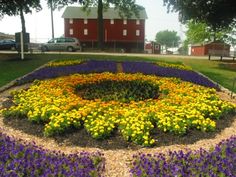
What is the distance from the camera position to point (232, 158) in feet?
20.3

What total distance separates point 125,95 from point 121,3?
42181mm

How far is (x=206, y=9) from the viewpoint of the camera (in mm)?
29094

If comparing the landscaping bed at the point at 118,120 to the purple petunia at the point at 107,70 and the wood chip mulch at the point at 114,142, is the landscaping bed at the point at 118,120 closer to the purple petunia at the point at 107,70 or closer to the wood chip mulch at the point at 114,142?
the wood chip mulch at the point at 114,142

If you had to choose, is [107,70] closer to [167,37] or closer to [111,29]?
[111,29]

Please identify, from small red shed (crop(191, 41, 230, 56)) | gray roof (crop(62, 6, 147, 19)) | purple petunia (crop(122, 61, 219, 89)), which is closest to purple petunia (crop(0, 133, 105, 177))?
purple petunia (crop(122, 61, 219, 89))

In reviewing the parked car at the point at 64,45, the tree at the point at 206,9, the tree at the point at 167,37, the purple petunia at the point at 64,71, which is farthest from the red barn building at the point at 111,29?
the tree at the point at 167,37

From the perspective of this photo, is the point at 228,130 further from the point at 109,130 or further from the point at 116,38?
the point at 116,38

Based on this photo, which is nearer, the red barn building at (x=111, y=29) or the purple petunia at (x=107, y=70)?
the purple petunia at (x=107, y=70)

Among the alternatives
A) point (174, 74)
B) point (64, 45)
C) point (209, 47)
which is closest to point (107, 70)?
point (174, 74)

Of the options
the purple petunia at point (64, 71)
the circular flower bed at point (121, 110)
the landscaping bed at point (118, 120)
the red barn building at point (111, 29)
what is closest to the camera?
the landscaping bed at point (118, 120)

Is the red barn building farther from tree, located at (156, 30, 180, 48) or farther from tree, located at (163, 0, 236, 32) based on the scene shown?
tree, located at (156, 30, 180, 48)

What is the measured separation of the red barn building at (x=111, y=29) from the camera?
74.1 m

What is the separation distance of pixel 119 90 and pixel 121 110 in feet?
11.5

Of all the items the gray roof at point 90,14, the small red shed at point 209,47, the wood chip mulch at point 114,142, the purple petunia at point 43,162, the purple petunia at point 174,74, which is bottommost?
the wood chip mulch at point 114,142
